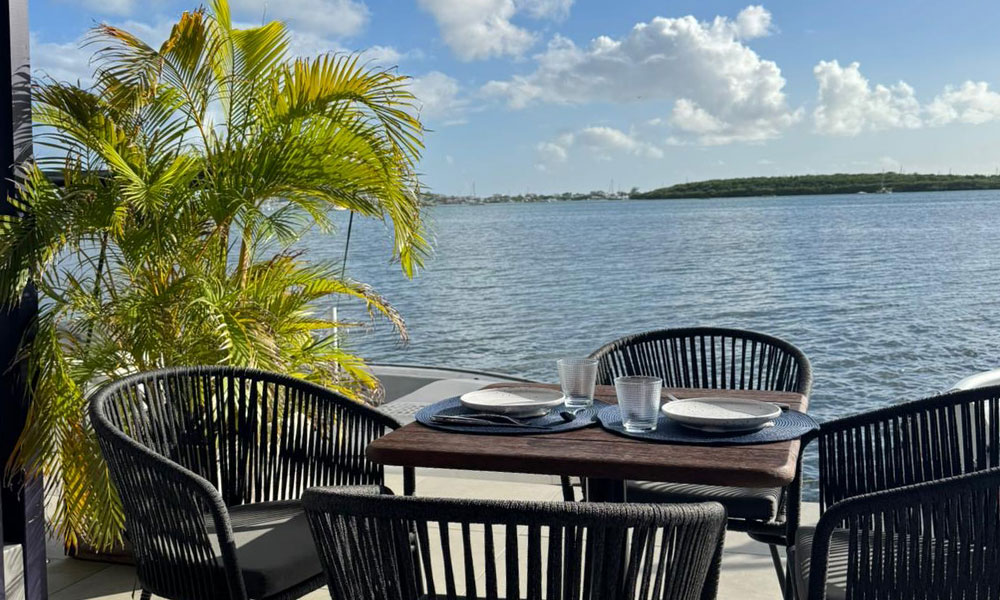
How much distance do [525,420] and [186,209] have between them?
139cm

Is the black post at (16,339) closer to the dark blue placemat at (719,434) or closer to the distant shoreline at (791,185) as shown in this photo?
the dark blue placemat at (719,434)

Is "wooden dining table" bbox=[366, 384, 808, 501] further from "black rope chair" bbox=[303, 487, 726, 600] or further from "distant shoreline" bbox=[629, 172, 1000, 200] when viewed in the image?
"distant shoreline" bbox=[629, 172, 1000, 200]

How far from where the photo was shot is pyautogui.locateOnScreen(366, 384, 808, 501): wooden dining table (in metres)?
1.53

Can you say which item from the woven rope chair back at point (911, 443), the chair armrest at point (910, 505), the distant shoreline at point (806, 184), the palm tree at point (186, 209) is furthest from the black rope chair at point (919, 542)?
the distant shoreline at point (806, 184)

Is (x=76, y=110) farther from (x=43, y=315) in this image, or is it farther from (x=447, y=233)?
(x=447, y=233)

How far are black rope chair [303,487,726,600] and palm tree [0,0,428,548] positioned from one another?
4.98 feet

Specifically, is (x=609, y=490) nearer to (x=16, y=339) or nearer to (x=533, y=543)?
(x=533, y=543)

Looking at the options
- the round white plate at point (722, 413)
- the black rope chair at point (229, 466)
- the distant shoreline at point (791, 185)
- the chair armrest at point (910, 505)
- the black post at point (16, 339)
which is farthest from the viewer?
the distant shoreline at point (791, 185)

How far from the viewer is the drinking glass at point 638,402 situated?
1.76 meters

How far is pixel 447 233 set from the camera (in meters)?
58.9

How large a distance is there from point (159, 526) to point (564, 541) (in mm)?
913

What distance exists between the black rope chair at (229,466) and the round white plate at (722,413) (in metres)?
0.62

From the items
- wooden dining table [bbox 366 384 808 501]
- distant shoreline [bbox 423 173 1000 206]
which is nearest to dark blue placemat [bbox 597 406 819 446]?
wooden dining table [bbox 366 384 808 501]

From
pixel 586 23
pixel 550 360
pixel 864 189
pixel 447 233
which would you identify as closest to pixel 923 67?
pixel 864 189
